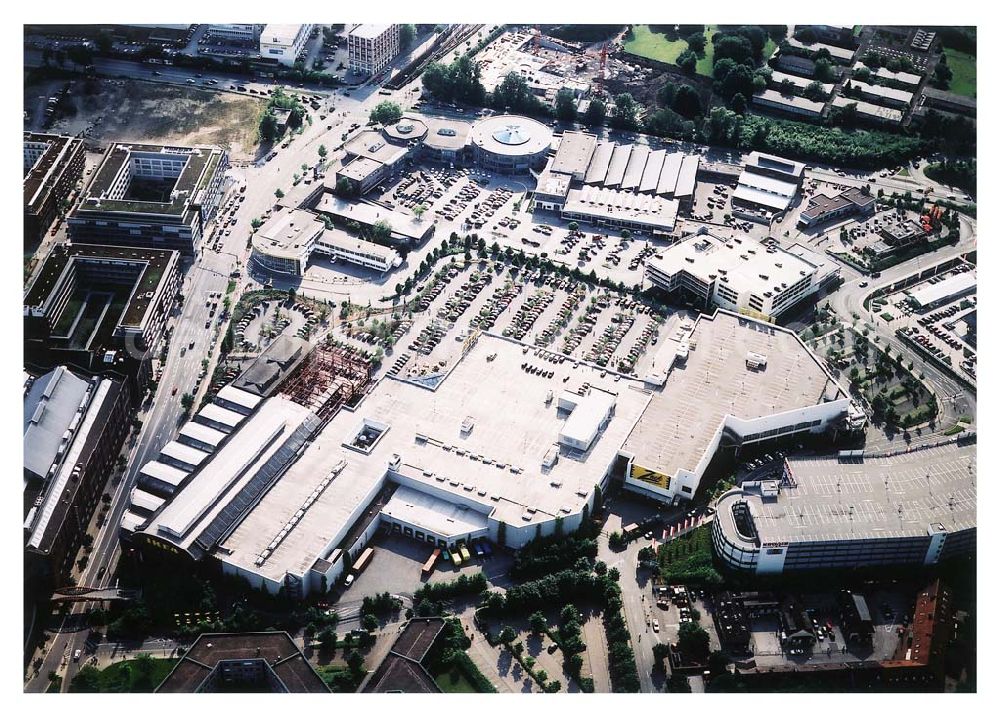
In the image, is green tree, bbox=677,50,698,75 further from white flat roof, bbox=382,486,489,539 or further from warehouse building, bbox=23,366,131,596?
warehouse building, bbox=23,366,131,596

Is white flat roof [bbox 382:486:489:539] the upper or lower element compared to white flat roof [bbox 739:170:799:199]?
lower

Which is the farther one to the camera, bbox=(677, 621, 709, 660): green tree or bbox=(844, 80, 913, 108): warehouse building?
bbox=(844, 80, 913, 108): warehouse building

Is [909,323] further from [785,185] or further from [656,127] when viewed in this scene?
[656,127]

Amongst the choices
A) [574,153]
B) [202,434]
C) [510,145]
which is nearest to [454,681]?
[202,434]

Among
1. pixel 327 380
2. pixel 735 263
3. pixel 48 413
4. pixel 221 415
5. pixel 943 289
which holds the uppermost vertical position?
pixel 943 289

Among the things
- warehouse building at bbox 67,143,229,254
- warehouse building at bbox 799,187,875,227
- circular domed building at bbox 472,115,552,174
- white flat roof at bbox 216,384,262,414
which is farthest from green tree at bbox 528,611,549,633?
circular domed building at bbox 472,115,552,174

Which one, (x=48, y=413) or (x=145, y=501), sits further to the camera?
(x=48, y=413)

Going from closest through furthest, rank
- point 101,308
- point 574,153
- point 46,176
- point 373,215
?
1. point 101,308
2. point 46,176
3. point 373,215
4. point 574,153

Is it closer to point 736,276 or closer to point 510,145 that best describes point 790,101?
point 510,145
